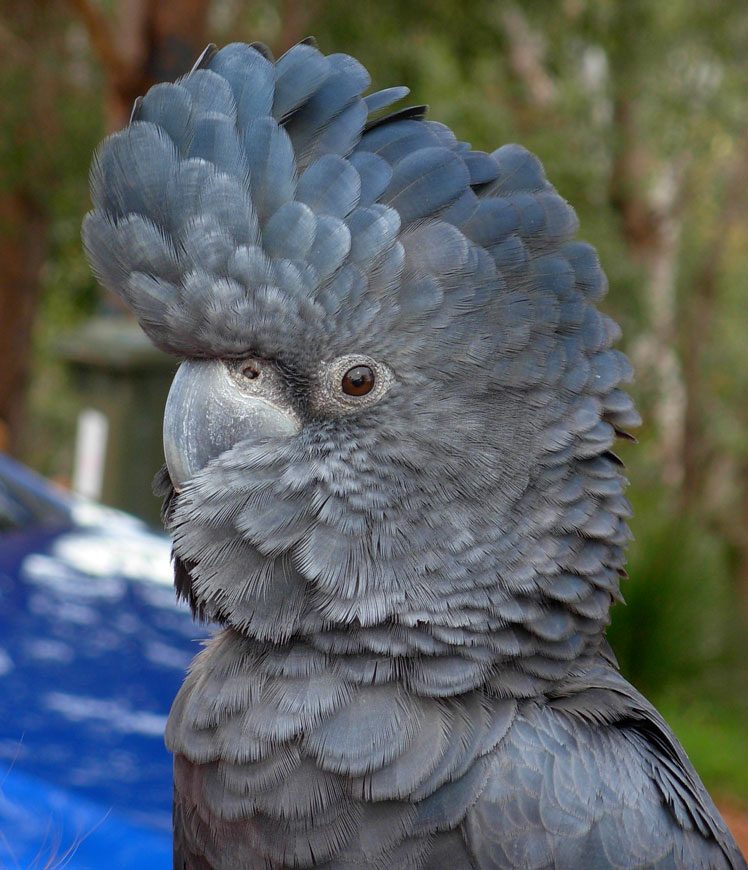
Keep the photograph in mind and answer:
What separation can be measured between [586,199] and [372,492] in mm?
7303

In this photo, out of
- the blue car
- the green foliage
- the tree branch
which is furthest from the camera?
the green foliage

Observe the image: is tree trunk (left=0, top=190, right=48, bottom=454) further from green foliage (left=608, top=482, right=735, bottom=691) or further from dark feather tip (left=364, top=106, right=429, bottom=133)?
dark feather tip (left=364, top=106, right=429, bottom=133)

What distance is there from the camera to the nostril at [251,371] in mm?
1915

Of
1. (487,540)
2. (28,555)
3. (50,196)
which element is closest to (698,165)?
(50,196)

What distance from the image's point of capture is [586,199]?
334 inches

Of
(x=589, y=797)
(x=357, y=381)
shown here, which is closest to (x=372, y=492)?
(x=357, y=381)

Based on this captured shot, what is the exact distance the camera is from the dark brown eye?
6.15 feet

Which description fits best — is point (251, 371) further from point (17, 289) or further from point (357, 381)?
point (17, 289)

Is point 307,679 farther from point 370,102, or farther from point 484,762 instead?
point 370,102

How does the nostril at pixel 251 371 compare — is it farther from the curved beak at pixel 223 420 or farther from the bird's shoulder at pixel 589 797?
the bird's shoulder at pixel 589 797

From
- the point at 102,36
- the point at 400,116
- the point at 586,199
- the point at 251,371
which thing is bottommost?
the point at 251,371

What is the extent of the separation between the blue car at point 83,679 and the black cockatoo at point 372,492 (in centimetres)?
32

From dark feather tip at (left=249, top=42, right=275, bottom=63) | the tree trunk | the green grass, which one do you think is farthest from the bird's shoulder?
the tree trunk

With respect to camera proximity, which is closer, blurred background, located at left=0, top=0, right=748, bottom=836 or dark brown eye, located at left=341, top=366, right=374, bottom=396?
dark brown eye, located at left=341, top=366, right=374, bottom=396
